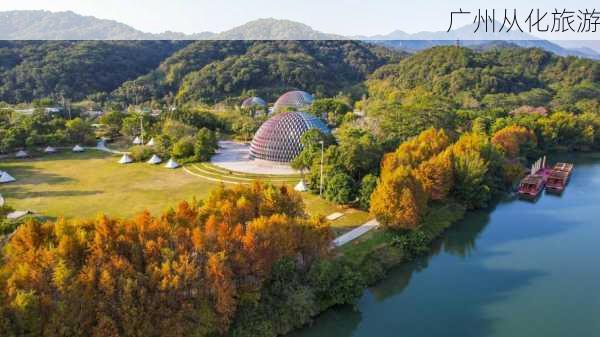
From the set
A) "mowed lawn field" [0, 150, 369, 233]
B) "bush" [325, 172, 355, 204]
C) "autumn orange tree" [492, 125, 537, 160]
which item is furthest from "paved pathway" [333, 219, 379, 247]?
"autumn orange tree" [492, 125, 537, 160]

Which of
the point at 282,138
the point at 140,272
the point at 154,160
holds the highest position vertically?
the point at 282,138

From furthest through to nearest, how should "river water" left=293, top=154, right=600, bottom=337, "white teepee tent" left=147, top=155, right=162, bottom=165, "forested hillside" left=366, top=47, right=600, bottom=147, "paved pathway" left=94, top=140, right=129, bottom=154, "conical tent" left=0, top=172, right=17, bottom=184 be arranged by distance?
"forested hillside" left=366, top=47, right=600, bottom=147
"paved pathway" left=94, top=140, right=129, bottom=154
"white teepee tent" left=147, top=155, right=162, bottom=165
"conical tent" left=0, top=172, right=17, bottom=184
"river water" left=293, top=154, right=600, bottom=337

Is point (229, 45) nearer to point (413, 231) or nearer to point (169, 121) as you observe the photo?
point (169, 121)

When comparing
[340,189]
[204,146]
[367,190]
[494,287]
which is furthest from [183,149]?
[494,287]

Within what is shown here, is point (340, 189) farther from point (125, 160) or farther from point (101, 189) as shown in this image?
point (125, 160)

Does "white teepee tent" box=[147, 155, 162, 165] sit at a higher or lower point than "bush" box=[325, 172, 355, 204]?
lower

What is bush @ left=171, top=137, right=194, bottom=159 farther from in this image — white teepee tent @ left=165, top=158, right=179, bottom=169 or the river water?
the river water
